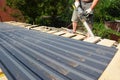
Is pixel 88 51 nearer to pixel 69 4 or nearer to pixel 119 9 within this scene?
pixel 69 4

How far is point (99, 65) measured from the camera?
239cm

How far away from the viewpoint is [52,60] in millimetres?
2553

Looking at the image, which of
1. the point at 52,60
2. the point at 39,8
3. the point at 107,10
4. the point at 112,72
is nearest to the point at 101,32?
the point at 39,8

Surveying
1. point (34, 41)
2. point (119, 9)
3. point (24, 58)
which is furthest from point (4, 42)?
point (119, 9)

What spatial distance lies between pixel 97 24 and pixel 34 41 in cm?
754

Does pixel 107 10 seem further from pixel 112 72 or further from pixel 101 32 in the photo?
pixel 112 72

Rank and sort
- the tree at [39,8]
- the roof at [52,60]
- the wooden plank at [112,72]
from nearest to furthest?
1. the wooden plank at [112,72]
2. the roof at [52,60]
3. the tree at [39,8]

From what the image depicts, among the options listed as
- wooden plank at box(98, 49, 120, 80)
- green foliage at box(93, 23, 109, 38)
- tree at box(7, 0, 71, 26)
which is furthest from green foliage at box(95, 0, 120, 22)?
wooden plank at box(98, 49, 120, 80)

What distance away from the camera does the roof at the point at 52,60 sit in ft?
7.02

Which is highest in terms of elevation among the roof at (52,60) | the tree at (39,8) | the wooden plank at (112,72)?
the wooden plank at (112,72)

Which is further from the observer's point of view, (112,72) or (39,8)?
(39,8)

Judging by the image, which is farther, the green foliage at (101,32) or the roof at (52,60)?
the green foliage at (101,32)

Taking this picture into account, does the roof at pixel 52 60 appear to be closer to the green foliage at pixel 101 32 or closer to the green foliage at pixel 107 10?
the green foliage at pixel 101 32

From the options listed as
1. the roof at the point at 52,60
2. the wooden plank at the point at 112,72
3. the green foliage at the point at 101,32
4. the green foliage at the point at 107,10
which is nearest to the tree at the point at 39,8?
the green foliage at the point at 101,32
